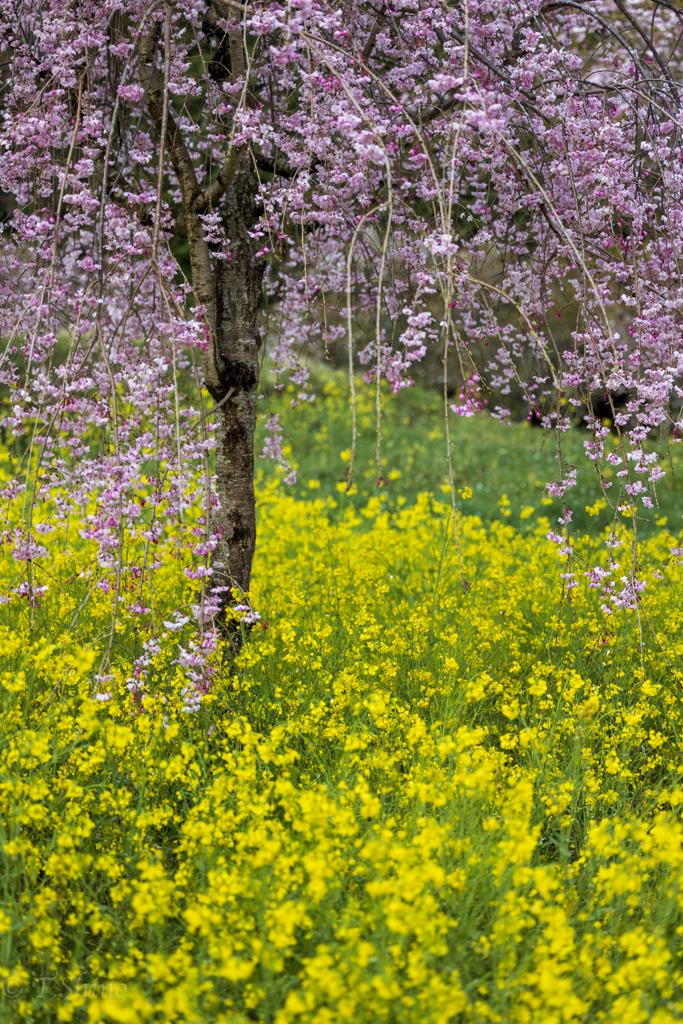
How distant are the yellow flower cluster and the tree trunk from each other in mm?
491

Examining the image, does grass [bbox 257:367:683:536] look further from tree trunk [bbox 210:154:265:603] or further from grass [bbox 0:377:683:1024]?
tree trunk [bbox 210:154:265:603]

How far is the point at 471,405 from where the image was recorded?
2400 mm

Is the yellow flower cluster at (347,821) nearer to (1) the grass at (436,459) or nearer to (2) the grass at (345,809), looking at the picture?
(2) the grass at (345,809)

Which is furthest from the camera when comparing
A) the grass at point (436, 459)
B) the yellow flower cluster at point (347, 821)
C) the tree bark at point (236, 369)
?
the grass at point (436, 459)

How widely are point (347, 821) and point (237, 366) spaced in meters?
1.91

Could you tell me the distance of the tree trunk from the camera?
10.1 feet

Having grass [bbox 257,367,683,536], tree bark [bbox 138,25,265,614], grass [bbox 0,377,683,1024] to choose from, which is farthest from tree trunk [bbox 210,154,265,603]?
grass [bbox 257,367,683,536]

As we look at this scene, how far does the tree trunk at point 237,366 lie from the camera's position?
10.1 feet

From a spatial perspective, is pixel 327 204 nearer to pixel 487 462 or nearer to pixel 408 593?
pixel 408 593

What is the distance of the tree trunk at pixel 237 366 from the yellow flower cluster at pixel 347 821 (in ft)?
1.61

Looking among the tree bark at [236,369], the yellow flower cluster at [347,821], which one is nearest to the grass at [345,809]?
the yellow flower cluster at [347,821]

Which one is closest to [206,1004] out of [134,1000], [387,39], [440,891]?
[134,1000]

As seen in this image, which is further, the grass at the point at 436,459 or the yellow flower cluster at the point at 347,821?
the grass at the point at 436,459

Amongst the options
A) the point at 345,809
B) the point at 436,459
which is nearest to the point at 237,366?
the point at 345,809
